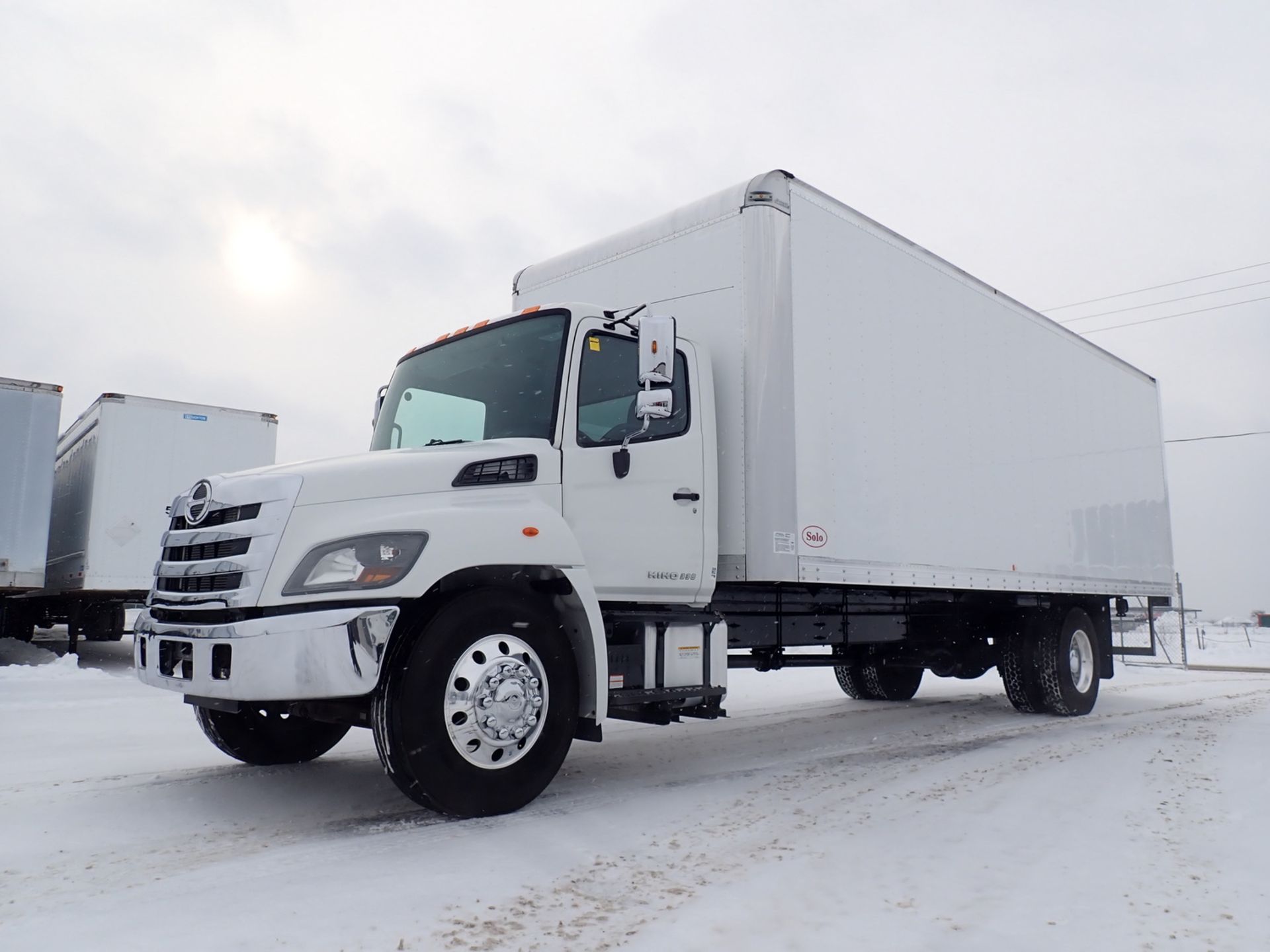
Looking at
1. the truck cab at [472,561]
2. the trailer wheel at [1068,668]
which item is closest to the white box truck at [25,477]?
the truck cab at [472,561]

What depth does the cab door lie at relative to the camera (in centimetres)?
553

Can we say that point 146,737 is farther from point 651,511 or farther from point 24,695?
point 651,511

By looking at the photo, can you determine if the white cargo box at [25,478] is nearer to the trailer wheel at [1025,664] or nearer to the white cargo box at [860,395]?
the white cargo box at [860,395]

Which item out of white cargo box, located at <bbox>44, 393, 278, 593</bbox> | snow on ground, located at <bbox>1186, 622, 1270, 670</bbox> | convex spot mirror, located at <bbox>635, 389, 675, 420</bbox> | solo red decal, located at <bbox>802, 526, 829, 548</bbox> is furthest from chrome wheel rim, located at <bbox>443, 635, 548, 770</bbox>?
snow on ground, located at <bbox>1186, 622, 1270, 670</bbox>

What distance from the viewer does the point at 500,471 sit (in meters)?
5.14

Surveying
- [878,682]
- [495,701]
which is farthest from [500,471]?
[878,682]

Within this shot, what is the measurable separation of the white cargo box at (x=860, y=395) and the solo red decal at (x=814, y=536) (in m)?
0.02

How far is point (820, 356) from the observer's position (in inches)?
266

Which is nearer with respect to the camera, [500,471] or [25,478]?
[500,471]

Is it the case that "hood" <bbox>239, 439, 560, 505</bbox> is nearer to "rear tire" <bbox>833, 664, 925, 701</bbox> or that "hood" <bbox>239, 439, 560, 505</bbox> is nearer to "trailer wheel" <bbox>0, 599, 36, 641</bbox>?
"rear tire" <bbox>833, 664, 925, 701</bbox>

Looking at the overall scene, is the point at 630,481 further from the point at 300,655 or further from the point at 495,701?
the point at 300,655

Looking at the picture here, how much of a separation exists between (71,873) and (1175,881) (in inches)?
179

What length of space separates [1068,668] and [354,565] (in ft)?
27.4

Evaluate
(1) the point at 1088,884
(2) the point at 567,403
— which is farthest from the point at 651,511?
(1) the point at 1088,884
